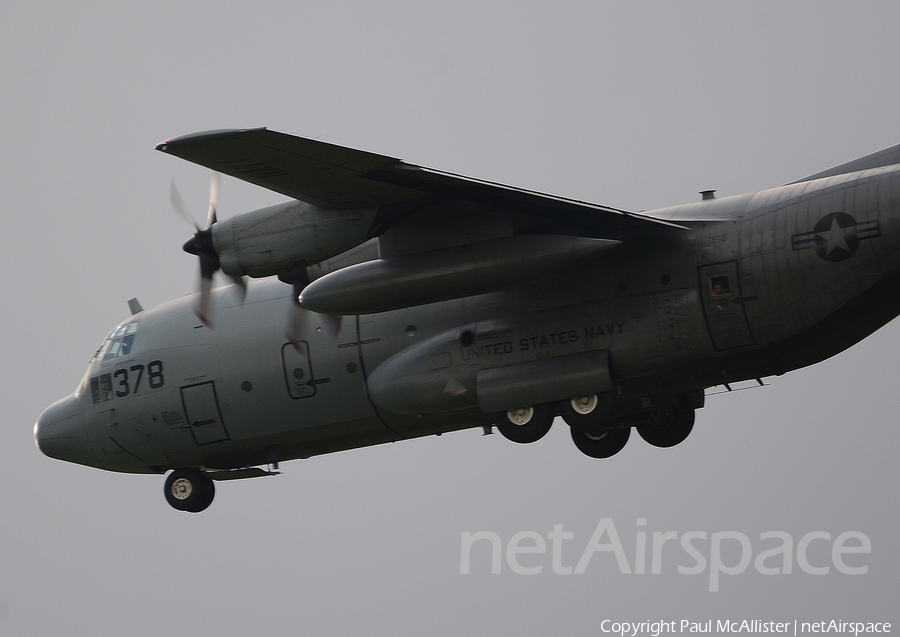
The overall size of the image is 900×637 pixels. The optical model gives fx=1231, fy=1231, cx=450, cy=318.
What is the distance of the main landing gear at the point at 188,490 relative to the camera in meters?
24.6

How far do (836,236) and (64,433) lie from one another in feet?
51.1

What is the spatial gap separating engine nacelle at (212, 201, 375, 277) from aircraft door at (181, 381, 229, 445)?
4.59 meters

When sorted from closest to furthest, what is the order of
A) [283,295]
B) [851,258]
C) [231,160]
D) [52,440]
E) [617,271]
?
[231,160] → [851,258] → [617,271] → [283,295] → [52,440]

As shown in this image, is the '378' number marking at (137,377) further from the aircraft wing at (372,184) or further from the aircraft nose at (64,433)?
the aircraft wing at (372,184)

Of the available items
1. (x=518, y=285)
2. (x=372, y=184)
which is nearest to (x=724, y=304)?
(x=518, y=285)

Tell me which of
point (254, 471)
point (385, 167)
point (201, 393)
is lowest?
point (254, 471)

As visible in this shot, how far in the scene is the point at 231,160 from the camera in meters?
17.4

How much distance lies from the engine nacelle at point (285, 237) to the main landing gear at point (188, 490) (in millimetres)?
6684

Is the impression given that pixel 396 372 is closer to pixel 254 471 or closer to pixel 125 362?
pixel 254 471

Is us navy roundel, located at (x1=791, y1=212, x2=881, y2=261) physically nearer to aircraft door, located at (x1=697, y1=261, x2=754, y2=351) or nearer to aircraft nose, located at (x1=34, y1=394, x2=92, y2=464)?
aircraft door, located at (x1=697, y1=261, x2=754, y2=351)

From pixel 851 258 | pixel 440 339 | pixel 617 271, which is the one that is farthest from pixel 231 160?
pixel 851 258

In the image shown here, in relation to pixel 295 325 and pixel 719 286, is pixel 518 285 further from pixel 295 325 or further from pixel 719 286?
pixel 295 325

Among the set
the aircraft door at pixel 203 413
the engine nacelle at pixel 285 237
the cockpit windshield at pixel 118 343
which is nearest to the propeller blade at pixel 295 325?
the aircraft door at pixel 203 413

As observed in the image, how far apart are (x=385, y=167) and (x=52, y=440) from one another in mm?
11576
